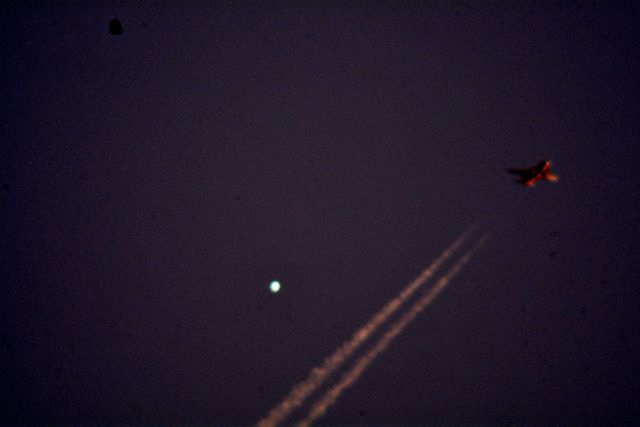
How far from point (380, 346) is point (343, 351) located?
205 millimetres

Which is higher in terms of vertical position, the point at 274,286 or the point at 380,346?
the point at 274,286

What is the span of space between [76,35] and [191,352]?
185cm

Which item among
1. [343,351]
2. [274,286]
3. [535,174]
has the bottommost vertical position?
[343,351]

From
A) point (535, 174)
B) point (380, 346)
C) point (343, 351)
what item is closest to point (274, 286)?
point (343, 351)

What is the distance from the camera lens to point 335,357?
5.64 feet

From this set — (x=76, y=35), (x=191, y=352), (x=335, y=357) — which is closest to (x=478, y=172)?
(x=335, y=357)

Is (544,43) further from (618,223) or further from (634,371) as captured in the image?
(634,371)

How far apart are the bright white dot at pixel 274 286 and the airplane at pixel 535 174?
145 centimetres

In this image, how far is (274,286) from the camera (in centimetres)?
173

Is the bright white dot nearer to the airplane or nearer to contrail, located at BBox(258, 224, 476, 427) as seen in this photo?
contrail, located at BBox(258, 224, 476, 427)

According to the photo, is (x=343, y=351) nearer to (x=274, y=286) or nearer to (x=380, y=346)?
(x=380, y=346)

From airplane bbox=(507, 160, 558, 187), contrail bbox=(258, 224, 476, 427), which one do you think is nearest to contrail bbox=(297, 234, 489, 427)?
contrail bbox=(258, 224, 476, 427)

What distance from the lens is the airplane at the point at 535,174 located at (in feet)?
5.35

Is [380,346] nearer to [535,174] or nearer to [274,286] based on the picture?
[274,286]
